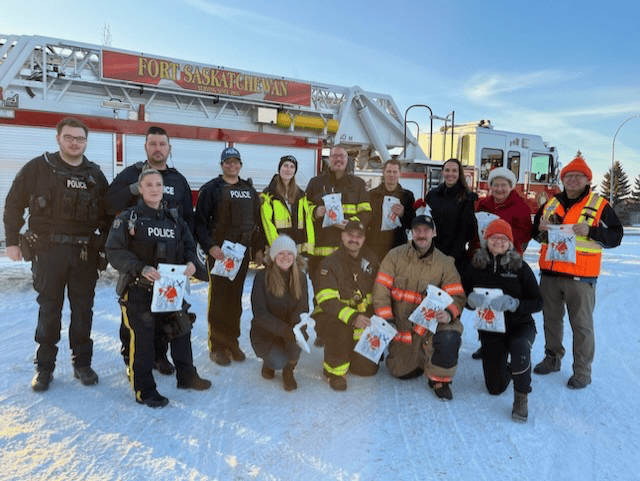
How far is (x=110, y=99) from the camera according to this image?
26.5 ft

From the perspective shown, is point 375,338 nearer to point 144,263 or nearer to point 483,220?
point 483,220

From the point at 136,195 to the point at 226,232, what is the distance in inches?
34.3

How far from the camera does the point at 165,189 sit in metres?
3.72

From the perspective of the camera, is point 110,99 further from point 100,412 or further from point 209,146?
point 100,412

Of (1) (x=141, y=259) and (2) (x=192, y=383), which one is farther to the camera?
(2) (x=192, y=383)

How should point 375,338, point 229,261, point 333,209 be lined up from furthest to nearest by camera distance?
point 333,209, point 229,261, point 375,338

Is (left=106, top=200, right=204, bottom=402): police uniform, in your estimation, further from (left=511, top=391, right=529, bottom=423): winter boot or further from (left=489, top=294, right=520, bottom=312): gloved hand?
(left=511, top=391, right=529, bottom=423): winter boot

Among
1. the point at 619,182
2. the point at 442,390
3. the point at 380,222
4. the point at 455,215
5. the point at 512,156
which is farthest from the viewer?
the point at 619,182

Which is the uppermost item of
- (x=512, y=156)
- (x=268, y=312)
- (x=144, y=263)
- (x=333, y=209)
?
(x=512, y=156)

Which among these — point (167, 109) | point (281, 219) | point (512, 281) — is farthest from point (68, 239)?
point (167, 109)

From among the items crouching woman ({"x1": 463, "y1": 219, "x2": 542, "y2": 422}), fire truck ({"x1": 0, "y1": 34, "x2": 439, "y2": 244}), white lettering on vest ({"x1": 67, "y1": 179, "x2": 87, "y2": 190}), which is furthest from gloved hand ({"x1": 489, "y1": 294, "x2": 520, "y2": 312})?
fire truck ({"x1": 0, "y1": 34, "x2": 439, "y2": 244})

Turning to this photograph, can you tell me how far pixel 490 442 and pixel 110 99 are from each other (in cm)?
760

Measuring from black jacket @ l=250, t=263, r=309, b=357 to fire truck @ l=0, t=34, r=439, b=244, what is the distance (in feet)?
14.0

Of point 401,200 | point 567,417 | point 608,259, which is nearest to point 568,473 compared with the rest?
point 567,417
